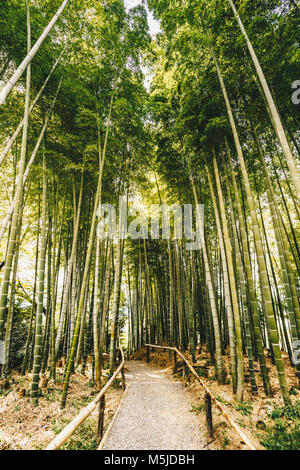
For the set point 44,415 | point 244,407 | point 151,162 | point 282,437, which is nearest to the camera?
point 282,437

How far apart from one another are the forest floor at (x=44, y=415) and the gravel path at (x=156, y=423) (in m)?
0.31

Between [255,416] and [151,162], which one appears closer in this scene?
[255,416]

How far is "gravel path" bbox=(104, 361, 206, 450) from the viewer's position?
2.04 metres

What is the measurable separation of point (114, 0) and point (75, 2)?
88 cm

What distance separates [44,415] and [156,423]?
1.68 m

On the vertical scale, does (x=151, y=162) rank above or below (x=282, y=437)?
above

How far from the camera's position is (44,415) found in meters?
2.83

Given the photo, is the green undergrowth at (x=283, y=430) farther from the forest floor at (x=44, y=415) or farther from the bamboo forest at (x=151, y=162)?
the forest floor at (x=44, y=415)

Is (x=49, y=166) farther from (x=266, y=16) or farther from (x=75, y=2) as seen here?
(x=266, y=16)

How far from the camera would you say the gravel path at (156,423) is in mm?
2039

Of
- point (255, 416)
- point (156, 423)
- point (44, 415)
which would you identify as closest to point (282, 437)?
point (255, 416)

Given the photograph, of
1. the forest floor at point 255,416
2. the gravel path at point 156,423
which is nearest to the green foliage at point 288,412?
the forest floor at point 255,416

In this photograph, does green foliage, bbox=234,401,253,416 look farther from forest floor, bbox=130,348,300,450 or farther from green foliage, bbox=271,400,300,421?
green foliage, bbox=271,400,300,421

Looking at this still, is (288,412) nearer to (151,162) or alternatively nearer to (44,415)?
(44,415)
